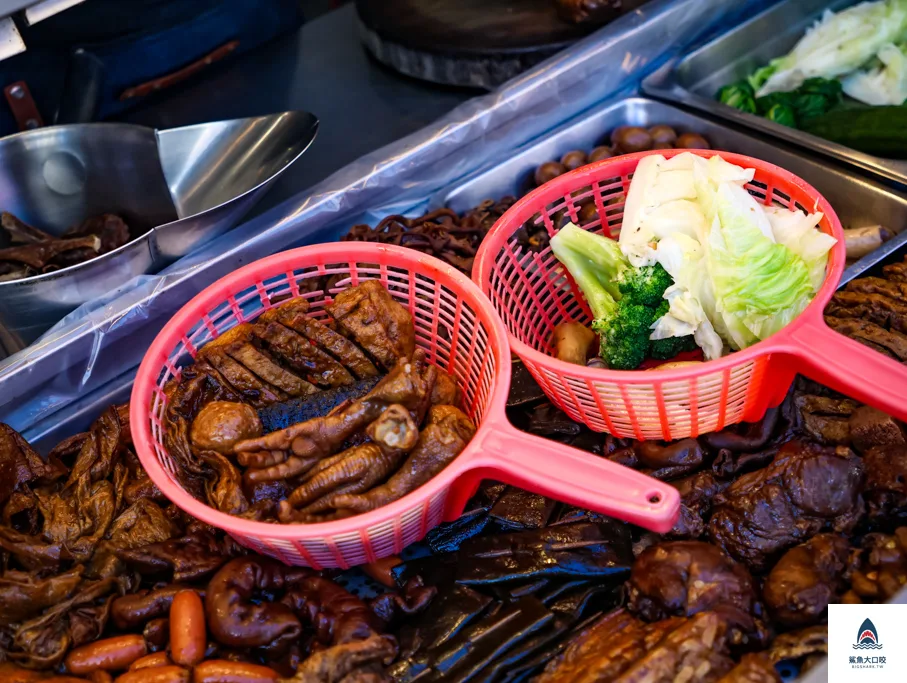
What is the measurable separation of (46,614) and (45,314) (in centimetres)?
115

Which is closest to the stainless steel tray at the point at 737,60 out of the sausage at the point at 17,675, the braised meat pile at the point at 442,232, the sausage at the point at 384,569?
the braised meat pile at the point at 442,232

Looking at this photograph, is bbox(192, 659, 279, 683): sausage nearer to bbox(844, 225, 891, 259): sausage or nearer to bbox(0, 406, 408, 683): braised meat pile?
bbox(0, 406, 408, 683): braised meat pile

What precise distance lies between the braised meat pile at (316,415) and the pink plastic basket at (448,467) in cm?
9

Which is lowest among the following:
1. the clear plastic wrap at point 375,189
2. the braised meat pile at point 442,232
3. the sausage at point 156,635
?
the sausage at point 156,635

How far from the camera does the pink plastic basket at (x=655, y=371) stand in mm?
1930

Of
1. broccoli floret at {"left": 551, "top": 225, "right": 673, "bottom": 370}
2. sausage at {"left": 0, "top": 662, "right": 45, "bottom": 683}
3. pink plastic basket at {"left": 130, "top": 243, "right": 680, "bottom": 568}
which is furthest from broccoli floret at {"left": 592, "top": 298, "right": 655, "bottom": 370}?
sausage at {"left": 0, "top": 662, "right": 45, "bottom": 683}

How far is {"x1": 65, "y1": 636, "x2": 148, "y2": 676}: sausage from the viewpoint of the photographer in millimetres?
1939

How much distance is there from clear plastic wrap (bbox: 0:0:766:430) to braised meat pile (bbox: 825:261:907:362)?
1.57 meters

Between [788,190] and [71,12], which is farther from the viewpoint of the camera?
[71,12]

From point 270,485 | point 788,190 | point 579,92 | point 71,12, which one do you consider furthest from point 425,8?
point 270,485

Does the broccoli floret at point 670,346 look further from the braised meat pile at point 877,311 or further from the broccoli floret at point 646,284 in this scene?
the braised meat pile at point 877,311

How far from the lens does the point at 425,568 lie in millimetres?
2160

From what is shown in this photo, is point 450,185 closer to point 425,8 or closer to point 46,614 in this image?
point 425,8

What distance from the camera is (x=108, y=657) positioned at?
1.94 metres
